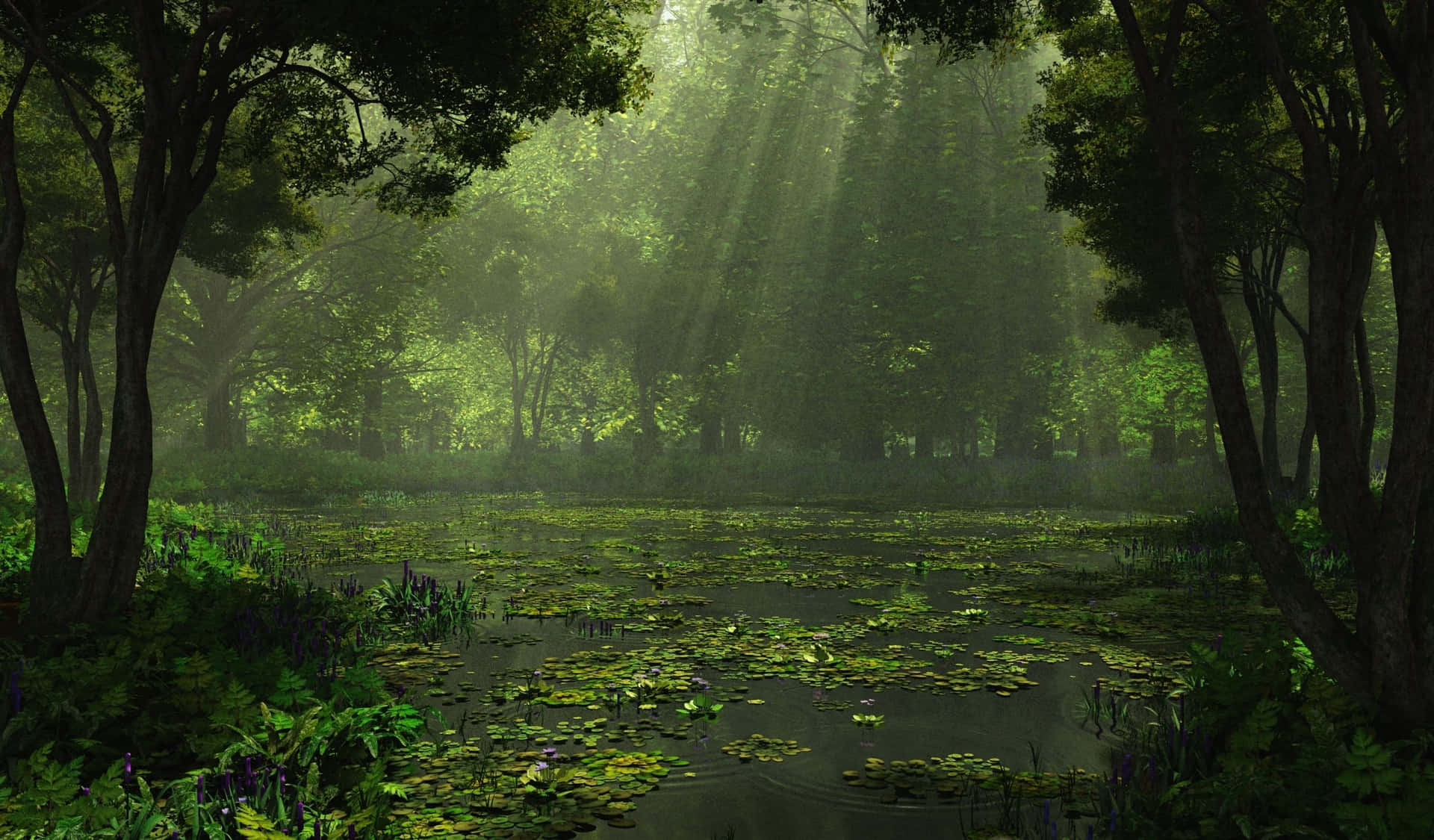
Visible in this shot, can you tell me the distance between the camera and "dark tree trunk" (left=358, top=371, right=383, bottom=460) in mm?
47500

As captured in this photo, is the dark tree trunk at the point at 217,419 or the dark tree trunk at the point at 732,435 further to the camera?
the dark tree trunk at the point at 732,435

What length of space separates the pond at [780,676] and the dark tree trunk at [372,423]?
97.1 ft

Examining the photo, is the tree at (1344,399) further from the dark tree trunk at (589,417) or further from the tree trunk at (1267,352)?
the dark tree trunk at (589,417)

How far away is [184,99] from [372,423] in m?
39.5

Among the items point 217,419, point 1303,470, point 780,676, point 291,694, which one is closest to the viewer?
point 291,694

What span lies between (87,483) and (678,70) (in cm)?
5880

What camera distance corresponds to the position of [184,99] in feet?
32.4

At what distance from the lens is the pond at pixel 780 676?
5703mm

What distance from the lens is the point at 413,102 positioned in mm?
11438

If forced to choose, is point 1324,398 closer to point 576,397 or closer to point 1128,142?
point 1128,142

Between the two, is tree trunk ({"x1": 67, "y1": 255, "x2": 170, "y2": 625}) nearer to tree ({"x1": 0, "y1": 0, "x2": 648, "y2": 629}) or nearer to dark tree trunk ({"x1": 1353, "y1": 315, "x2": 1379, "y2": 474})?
tree ({"x1": 0, "y1": 0, "x2": 648, "y2": 629})

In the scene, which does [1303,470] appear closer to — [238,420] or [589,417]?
[589,417]

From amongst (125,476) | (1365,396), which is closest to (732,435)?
(1365,396)

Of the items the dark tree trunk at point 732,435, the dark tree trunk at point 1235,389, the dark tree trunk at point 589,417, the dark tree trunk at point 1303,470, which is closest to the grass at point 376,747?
the dark tree trunk at point 1235,389
